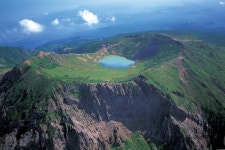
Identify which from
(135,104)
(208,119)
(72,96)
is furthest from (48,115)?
(208,119)

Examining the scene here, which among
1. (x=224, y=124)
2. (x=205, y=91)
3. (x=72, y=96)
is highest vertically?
(x=72, y=96)

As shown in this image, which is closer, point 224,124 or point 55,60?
point 224,124

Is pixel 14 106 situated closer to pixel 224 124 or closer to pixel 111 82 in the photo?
pixel 111 82

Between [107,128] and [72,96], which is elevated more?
[72,96]

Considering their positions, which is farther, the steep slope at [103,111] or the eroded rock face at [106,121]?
the steep slope at [103,111]

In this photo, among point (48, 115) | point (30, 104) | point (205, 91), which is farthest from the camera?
point (205, 91)

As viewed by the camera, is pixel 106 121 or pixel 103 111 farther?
pixel 103 111

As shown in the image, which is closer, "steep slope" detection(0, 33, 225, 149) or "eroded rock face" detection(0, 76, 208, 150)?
"eroded rock face" detection(0, 76, 208, 150)

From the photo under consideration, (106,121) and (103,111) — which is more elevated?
(103,111)
